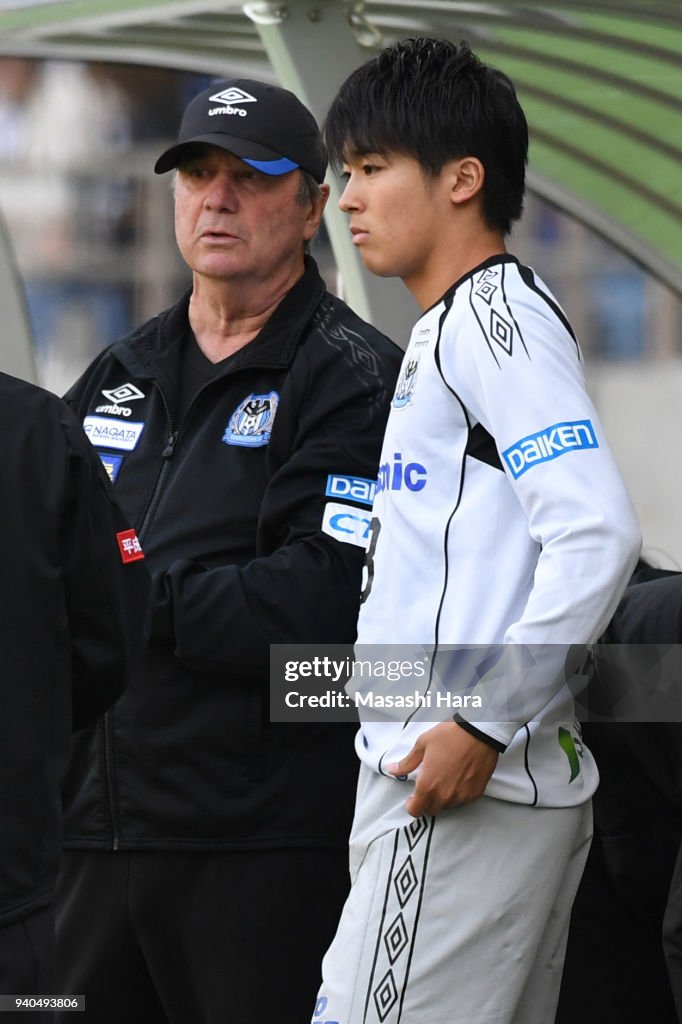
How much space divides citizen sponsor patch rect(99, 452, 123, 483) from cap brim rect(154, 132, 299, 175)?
0.52 m

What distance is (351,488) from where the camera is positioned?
272cm

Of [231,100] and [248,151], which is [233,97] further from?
[248,151]

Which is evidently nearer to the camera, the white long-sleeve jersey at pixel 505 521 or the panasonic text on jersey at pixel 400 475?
the white long-sleeve jersey at pixel 505 521

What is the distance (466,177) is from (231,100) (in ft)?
2.53

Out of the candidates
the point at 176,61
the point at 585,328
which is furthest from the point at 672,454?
the point at 176,61

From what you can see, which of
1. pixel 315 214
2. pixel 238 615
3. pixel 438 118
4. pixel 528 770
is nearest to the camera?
pixel 528 770

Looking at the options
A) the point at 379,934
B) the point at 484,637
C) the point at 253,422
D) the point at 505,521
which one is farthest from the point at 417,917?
the point at 253,422

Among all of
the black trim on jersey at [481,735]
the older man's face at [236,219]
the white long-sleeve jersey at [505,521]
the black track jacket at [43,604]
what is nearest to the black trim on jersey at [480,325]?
the white long-sleeve jersey at [505,521]

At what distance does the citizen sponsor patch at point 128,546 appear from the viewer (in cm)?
231

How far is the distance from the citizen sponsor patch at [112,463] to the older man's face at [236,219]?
367mm

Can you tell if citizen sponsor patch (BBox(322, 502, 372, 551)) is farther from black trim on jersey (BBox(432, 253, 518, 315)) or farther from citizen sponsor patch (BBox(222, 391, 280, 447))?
black trim on jersey (BBox(432, 253, 518, 315))

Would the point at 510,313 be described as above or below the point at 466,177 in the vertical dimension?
below

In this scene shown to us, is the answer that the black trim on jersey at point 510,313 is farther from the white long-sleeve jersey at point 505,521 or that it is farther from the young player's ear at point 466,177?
the young player's ear at point 466,177

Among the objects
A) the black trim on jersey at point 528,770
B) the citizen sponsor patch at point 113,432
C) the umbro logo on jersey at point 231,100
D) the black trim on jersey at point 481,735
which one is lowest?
the black trim on jersey at point 528,770
